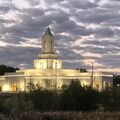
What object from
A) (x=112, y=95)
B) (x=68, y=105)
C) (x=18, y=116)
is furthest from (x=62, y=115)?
(x=112, y=95)

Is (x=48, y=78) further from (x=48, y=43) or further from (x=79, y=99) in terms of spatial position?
(x=79, y=99)

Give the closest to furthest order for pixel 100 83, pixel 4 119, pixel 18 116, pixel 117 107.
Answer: pixel 4 119 → pixel 18 116 → pixel 117 107 → pixel 100 83

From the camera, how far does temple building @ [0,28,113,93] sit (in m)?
127

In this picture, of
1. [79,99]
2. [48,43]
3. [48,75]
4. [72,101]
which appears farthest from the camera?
[48,43]

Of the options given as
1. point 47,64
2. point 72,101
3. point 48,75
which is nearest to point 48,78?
point 48,75

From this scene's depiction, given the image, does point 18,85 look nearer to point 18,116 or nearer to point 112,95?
point 112,95

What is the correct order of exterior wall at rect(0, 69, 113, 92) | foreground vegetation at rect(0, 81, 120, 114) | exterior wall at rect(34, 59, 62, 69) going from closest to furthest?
1. foreground vegetation at rect(0, 81, 120, 114)
2. exterior wall at rect(0, 69, 113, 92)
3. exterior wall at rect(34, 59, 62, 69)

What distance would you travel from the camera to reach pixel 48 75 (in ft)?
430

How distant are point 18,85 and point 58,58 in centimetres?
1568

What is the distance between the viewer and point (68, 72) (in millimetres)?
134000

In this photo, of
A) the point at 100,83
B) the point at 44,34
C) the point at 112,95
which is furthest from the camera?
the point at 44,34

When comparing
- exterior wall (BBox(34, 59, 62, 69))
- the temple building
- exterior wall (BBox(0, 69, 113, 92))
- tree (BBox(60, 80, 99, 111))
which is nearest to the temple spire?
the temple building

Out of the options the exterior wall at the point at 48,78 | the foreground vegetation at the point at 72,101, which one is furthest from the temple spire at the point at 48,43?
the foreground vegetation at the point at 72,101

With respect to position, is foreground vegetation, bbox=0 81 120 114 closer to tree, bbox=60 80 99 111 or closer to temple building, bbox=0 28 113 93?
tree, bbox=60 80 99 111
